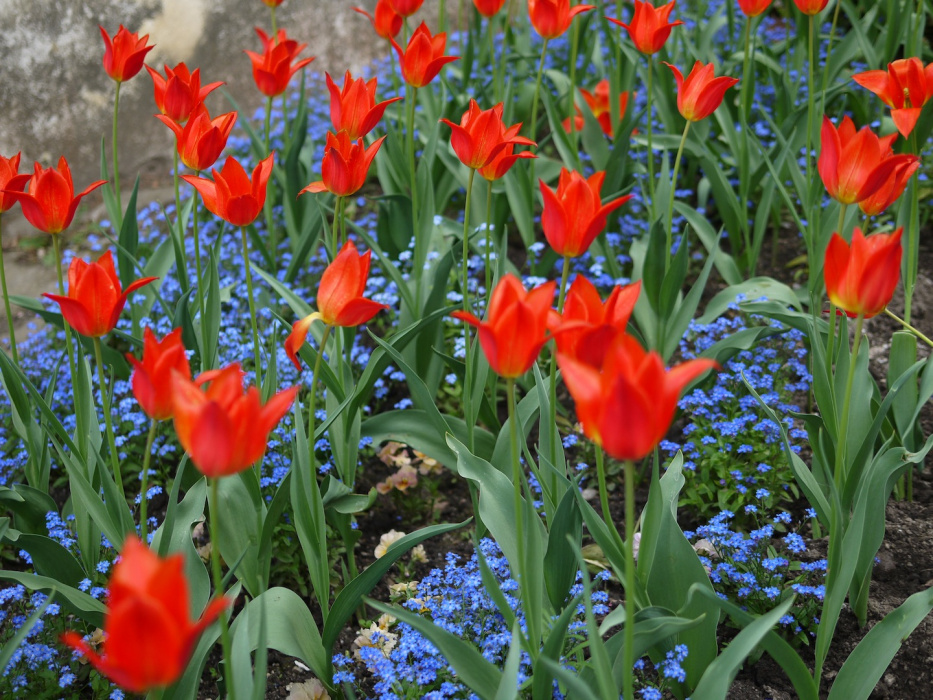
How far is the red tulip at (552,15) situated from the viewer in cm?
233

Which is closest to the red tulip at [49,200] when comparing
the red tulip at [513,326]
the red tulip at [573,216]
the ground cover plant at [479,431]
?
the ground cover plant at [479,431]

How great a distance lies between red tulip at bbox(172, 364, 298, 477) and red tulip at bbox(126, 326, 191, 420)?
15 cm

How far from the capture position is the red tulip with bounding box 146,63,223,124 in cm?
203

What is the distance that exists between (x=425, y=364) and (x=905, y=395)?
113 centimetres

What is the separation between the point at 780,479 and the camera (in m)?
1.96

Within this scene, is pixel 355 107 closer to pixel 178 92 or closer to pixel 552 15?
pixel 178 92

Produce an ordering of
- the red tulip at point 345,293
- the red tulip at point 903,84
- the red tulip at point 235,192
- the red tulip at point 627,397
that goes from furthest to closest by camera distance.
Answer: the red tulip at point 903,84
the red tulip at point 235,192
the red tulip at point 345,293
the red tulip at point 627,397

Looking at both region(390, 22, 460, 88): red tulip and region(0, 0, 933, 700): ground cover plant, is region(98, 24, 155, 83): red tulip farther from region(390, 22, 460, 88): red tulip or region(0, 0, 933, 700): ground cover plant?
region(390, 22, 460, 88): red tulip

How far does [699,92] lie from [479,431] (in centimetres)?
91

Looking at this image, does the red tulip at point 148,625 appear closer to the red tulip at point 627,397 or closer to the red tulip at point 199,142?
the red tulip at point 627,397

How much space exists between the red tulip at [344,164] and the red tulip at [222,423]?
87 centimetres

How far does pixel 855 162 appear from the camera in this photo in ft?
5.02

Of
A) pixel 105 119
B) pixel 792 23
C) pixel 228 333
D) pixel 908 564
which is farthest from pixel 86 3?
pixel 908 564

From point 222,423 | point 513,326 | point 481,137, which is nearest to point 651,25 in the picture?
point 481,137
